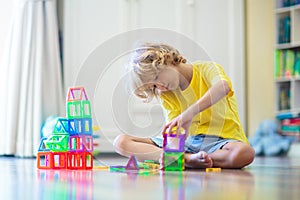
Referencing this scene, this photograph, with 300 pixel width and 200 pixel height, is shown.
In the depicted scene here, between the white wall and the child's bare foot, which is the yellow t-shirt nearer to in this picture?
the child's bare foot

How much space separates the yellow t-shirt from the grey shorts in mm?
19

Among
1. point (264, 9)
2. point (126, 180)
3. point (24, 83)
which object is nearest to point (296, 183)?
point (126, 180)

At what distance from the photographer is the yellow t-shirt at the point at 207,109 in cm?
178

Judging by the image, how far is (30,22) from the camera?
303 cm

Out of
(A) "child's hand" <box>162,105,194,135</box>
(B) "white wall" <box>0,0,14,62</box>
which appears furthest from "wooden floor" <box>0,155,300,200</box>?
(B) "white wall" <box>0,0,14,62</box>

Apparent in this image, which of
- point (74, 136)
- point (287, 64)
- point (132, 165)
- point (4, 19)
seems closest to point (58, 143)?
point (74, 136)

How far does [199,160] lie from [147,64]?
0.34 m

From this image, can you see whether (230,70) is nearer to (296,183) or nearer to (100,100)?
(100,100)

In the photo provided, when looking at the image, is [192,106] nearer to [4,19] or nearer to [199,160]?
[199,160]

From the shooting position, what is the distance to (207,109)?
1.76 m

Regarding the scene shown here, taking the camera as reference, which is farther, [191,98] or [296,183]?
[191,98]

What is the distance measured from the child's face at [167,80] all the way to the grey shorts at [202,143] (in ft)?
0.64

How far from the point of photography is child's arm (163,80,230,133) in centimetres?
163

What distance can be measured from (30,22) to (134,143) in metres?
1.41
